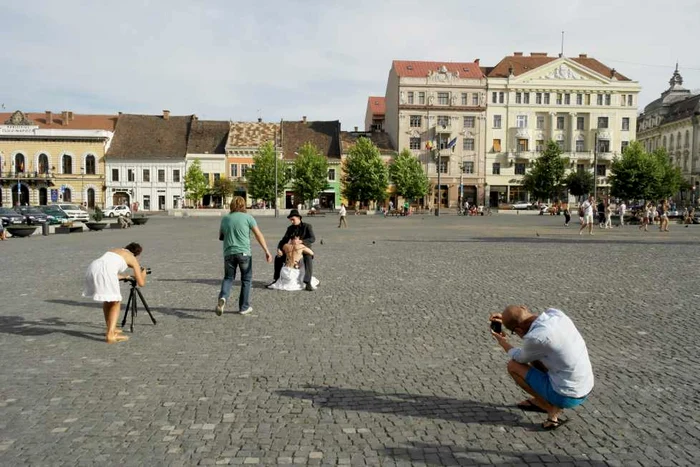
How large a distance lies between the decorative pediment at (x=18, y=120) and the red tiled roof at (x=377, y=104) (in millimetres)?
44918

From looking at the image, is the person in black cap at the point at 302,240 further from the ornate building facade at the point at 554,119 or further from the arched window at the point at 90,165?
the arched window at the point at 90,165

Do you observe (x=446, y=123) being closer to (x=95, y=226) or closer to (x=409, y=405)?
(x=95, y=226)

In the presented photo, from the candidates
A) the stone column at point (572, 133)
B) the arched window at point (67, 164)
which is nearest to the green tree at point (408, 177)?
the stone column at point (572, 133)

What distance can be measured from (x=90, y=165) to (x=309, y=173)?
2741 centimetres

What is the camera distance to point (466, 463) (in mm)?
4055

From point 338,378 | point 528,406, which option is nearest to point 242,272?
point 338,378

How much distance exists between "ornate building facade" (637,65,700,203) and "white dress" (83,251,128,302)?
8282 centimetres

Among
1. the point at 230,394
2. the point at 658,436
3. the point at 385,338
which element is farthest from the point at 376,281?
the point at 658,436

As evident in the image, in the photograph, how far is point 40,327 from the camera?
26.8ft

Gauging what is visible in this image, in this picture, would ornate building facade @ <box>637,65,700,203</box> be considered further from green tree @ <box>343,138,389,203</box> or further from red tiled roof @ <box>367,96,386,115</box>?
red tiled roof @ <box>367,96,386,115</box>

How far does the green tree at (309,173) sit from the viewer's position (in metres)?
66.3

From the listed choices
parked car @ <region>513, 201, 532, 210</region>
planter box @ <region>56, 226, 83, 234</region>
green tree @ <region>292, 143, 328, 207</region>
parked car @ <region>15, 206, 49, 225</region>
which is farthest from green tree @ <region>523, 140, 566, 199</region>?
planter box @ <region>56, 226, 83, 234</region>

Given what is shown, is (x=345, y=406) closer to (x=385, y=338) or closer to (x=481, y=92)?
(x=385, y=338)

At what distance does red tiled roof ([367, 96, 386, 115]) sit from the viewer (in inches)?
3423
